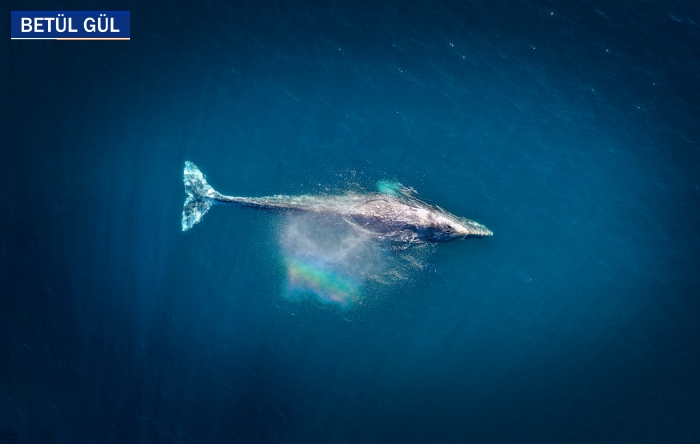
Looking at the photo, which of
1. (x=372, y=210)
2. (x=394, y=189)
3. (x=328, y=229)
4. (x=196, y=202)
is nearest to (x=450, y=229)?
(x=394, y=189)

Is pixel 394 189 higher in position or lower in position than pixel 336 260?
higher

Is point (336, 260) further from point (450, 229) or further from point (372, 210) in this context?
point (450, 229)

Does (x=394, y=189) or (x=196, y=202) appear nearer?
(x=196, y=202)

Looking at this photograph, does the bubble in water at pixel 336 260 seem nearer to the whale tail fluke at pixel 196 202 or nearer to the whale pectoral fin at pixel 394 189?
the whale pectoral fin at pixel 394 189

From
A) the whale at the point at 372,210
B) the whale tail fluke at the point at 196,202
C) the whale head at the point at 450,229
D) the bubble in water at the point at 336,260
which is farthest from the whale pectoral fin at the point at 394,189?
the whale tail fluke at the point at 196,202

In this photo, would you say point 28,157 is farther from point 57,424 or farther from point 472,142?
point 472,142


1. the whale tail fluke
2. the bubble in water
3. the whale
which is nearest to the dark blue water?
the bubble in water
